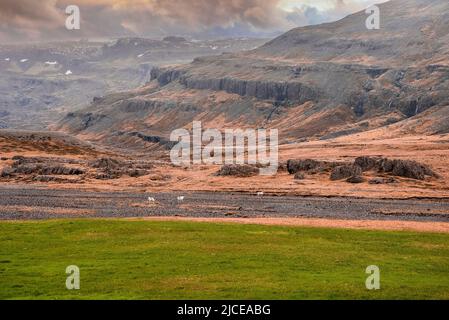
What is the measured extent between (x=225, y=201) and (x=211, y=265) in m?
55.2

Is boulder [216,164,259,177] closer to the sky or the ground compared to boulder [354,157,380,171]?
closer to the ground

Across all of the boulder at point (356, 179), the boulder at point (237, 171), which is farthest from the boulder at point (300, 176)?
the boulder at point (237, 171)

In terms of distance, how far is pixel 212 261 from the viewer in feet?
120

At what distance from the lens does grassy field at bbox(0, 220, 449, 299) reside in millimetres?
29688

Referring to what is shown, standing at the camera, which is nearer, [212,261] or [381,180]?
[212,261]

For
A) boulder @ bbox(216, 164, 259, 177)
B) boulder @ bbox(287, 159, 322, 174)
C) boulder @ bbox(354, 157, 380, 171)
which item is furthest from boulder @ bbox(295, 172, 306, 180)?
boulder @ bbox(354, 157, 380, 171)

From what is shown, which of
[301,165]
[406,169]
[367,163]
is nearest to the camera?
[406,169]

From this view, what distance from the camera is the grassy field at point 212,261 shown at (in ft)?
97.4

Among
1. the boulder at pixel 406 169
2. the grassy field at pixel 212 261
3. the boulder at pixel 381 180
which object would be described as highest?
the boulder at pixel 406 169

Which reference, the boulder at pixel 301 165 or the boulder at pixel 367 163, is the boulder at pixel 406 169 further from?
the boulder at pixel 301 165

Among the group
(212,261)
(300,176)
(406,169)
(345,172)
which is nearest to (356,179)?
(345,172)

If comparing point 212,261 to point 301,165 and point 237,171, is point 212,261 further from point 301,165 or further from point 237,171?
point 301,165

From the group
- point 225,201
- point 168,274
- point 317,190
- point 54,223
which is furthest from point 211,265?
point 317,190

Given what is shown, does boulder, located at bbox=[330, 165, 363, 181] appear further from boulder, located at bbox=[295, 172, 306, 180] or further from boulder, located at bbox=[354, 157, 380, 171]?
boulder, located at bbox=[295, 172, 306, 180]
